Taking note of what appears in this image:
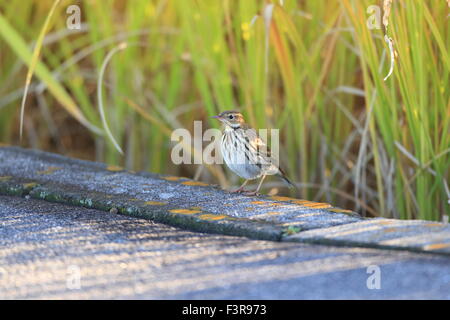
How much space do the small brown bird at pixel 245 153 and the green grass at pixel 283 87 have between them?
384mm

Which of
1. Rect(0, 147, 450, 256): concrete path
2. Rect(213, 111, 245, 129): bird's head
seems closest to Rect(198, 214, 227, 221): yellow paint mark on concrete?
Rect(0, 147, 450, 256): concrete path

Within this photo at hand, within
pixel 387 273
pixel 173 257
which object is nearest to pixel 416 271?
pixel 387 273

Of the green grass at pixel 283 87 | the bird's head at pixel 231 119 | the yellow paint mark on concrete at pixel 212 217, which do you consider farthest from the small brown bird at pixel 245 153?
the yellow paint mark on concrete at pixel 212 217

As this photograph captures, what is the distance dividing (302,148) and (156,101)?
3.92ft

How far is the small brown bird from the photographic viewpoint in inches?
132

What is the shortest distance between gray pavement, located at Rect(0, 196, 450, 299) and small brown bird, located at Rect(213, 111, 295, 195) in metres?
0.80

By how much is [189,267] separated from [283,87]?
7.86 ft

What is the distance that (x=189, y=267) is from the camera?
223 cm

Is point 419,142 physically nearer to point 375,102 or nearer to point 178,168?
point 375,102

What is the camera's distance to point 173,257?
91.1 inches

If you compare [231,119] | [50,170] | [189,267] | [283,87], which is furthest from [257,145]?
[189,267]

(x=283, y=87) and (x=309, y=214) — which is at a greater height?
(x=283, y=87)

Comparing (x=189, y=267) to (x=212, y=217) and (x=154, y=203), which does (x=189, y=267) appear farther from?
(x=154, y=203)

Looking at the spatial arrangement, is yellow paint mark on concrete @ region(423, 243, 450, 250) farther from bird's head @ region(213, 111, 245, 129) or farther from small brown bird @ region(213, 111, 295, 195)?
bird's head @ region(213, 111, 245, 129)
